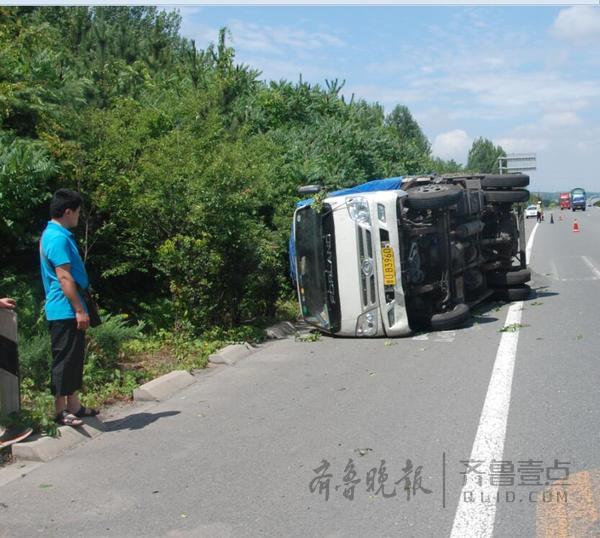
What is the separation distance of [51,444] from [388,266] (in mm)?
5487

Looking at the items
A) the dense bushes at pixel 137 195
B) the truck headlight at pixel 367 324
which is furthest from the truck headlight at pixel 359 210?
the dense bushes at pixel 137 195

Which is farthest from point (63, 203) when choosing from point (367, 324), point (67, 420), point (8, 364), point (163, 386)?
point (367, 324)

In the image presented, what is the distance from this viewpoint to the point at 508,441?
221 inches

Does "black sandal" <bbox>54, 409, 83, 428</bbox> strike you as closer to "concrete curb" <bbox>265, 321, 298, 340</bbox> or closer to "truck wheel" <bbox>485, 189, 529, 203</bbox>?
"concrete curb" <bbox>265, 321, 298, 340</bbox>

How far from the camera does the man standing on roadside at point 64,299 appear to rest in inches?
237

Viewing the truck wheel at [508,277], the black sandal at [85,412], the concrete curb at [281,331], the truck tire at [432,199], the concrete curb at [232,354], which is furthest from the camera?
the truck wheel at [508,277]

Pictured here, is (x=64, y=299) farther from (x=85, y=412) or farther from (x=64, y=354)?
(x=85, y=412)

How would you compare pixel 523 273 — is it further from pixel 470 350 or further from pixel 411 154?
pixel 411 154

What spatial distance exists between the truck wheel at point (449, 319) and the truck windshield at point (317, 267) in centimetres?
137

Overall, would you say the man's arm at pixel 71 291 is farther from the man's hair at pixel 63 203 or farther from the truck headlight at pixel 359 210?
the truck headlight at pixel 359 210

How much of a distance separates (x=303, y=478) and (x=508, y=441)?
5.32ft

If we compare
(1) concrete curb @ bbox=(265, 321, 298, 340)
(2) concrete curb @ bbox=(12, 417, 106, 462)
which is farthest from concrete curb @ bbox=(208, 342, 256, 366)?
(2) concrete curb @ bbox=(12, 417, 106, 462)

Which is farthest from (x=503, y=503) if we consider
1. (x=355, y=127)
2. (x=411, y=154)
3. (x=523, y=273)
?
(x=411, y=154)

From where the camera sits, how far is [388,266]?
10.1 meters
